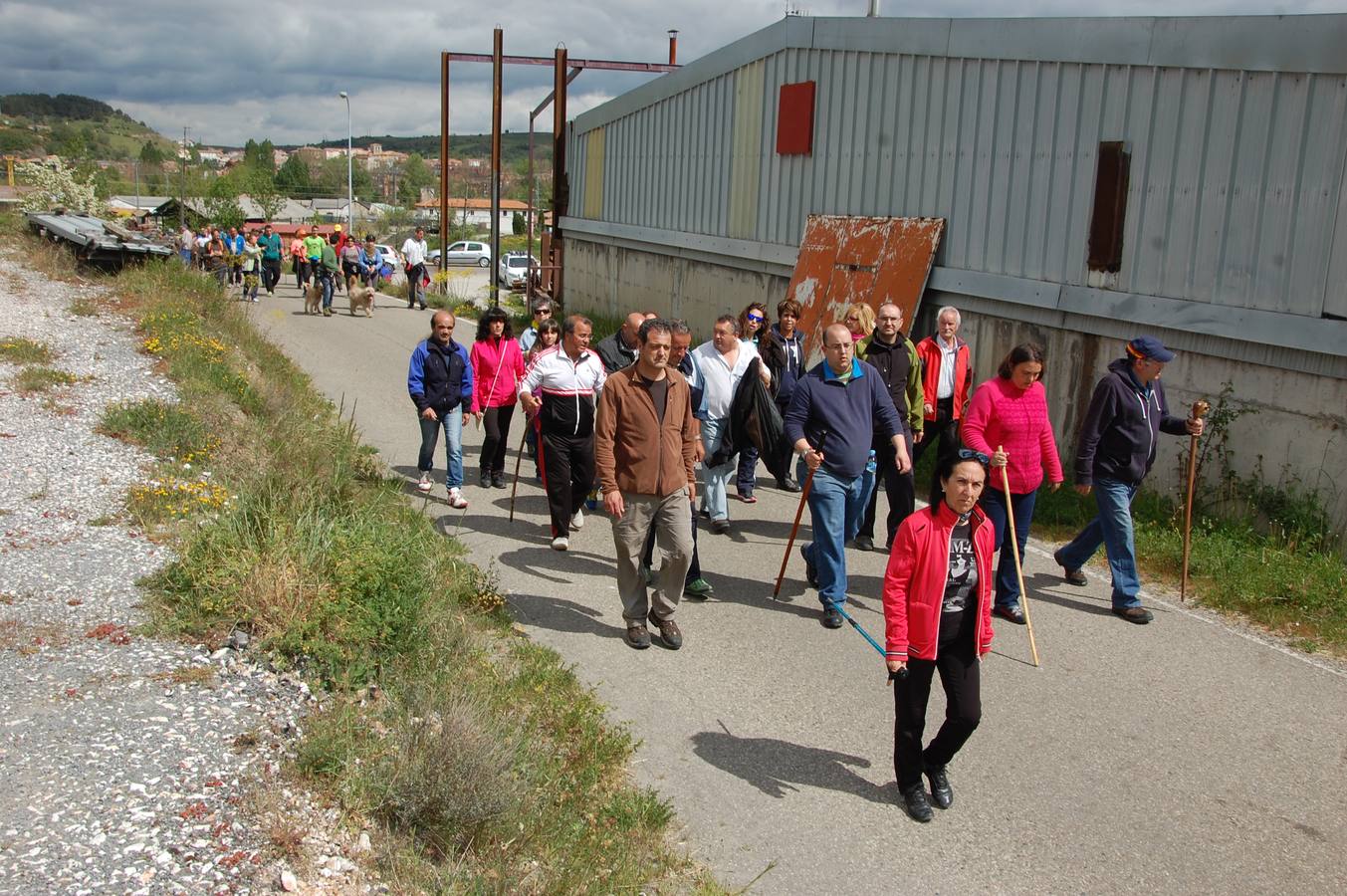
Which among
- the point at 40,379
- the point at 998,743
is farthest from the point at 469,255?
the point at 998,743

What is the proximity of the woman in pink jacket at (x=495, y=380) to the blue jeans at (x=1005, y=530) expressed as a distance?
4713mm

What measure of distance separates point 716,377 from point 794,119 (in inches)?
335

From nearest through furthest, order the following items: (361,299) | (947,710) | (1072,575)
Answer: (947,710) < (1072,575) < (361,299)

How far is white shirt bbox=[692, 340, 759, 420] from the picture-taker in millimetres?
8656

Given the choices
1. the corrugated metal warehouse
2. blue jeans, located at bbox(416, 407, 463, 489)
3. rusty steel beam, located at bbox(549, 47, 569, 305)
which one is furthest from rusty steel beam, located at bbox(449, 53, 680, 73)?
blue jeans, located at bbox(416, 407, 463, 489)

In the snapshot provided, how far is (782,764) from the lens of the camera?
17.5 feet

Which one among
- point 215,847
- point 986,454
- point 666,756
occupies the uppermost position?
point 986,454

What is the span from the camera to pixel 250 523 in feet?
21.5

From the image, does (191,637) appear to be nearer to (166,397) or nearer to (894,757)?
(894,757)

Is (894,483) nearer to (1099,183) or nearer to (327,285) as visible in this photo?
(1099,183)

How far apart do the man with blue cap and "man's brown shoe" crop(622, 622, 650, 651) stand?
117 inches

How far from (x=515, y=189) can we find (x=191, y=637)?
164276 millimetres

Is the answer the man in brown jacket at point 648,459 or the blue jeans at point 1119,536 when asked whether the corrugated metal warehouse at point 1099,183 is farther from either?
the man in brown jacket at point 648,459

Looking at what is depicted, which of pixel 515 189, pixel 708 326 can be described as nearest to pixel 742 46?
pixel 708 326
